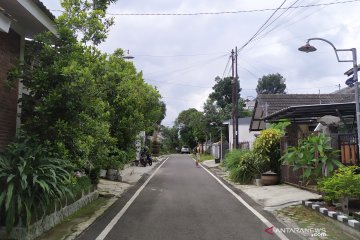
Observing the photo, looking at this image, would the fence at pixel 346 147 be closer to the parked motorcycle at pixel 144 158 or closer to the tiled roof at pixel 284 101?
the tiled roof at pixel 284 101

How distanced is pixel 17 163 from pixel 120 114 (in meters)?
10.5

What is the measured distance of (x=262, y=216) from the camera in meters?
10.1

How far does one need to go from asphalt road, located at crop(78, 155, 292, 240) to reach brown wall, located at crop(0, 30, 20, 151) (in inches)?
119

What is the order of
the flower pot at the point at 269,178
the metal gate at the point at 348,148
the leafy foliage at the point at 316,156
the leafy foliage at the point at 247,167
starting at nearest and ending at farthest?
the leafy foliage at the point at 316,156, the metal gate at the point at 348,148, the flower pot at the point at 269,178, the leafy foliage at the point at 247,167

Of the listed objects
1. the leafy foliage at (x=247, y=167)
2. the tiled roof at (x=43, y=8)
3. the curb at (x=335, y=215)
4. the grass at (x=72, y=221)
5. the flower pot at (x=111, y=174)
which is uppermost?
the tiled roof at (x=43, y=8)

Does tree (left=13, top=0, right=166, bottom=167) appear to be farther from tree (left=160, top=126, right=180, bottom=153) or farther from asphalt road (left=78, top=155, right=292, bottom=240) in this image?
tree (left=160, top=126, right=180, bottom=153)

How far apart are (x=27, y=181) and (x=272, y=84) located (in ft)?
186

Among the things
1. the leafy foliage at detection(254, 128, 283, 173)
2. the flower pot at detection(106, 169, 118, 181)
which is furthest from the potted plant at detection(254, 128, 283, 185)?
the flower pot at detection(106, 169, 118, 181)

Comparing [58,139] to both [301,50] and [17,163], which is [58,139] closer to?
[17,163]

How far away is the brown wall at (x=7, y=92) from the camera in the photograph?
953cm

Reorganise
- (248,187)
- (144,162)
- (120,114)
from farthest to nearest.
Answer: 1. (144,162)
2. (120,114)
3. (248,187)

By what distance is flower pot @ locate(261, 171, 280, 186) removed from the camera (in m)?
17.1

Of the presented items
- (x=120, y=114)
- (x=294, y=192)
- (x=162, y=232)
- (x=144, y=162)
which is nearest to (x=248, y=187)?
(x=294, y=192)

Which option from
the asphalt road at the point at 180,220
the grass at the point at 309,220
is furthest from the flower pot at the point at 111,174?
the grass at the point at 309,220
